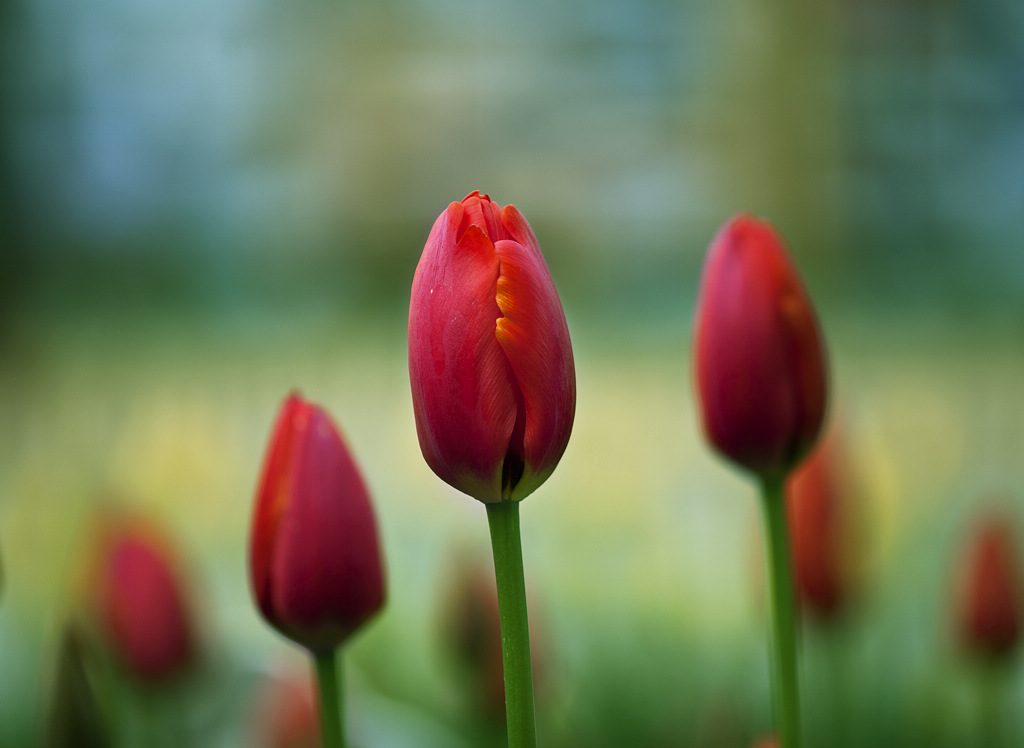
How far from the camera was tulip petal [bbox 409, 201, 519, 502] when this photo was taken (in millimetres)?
210

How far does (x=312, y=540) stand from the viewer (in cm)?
25

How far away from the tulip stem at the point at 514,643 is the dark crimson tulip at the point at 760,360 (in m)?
0.09

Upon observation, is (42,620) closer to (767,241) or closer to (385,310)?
(767,241)

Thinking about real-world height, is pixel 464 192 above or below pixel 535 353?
above

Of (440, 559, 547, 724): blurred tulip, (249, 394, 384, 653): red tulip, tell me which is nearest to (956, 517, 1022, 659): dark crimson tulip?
(440, 559, 547, 724): blurred tulip

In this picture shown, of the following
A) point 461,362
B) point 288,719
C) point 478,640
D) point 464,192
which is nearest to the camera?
point 461,362

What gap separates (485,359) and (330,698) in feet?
0.30

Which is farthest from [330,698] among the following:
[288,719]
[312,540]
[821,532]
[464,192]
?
[464,192]

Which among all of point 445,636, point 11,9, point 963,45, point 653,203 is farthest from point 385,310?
point 445,636

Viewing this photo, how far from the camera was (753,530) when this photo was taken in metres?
0.51

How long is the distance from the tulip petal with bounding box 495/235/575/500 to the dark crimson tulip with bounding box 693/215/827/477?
7cm

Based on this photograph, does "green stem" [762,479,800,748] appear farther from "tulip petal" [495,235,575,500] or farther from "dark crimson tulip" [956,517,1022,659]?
"dark crimson tulip" [956,517,1022,659]

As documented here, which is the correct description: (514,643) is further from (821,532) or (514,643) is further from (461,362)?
(821,532)

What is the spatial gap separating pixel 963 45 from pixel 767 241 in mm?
1700
